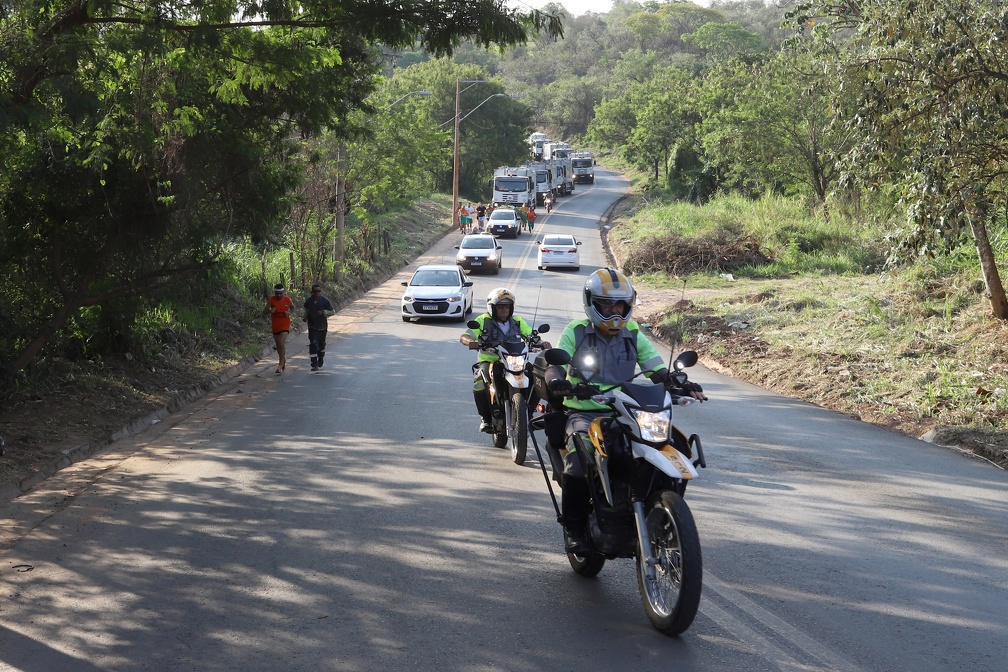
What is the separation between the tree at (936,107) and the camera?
43.9 ft

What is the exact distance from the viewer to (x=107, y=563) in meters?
7.17

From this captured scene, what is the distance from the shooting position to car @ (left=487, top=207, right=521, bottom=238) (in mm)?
54469

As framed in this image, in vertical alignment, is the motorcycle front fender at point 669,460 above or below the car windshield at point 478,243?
above

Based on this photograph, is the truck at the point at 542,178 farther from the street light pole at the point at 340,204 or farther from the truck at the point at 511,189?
the street light pole at the point at 340,204

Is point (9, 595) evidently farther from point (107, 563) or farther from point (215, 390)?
point (215, 390)

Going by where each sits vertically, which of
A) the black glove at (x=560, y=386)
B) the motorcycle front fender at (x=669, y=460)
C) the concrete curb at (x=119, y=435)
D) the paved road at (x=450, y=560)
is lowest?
the concrete curb at (x=119, y=435)

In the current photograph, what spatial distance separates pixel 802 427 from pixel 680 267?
71.3 ft

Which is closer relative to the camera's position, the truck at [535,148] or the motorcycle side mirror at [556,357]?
the motorcycle side mirror at [556,357]

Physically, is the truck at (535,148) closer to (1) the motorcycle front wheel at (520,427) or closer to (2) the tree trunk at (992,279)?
(2) the tree trunk at (992,279)

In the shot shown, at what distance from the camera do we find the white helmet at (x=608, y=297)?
6695 mm

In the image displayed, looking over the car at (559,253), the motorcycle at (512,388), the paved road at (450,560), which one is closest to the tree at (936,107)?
the paved road at (450,560)

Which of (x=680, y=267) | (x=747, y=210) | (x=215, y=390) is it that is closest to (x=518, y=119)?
(x=747, y=210)

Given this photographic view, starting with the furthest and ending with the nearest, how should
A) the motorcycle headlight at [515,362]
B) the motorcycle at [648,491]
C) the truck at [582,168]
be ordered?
the truck at [582,168] → the motorcycle headlight at [515,362] → the motorcycle at [648,491]

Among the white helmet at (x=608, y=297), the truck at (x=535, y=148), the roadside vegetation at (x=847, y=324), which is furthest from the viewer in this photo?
the truck at (x=535, y=148)
